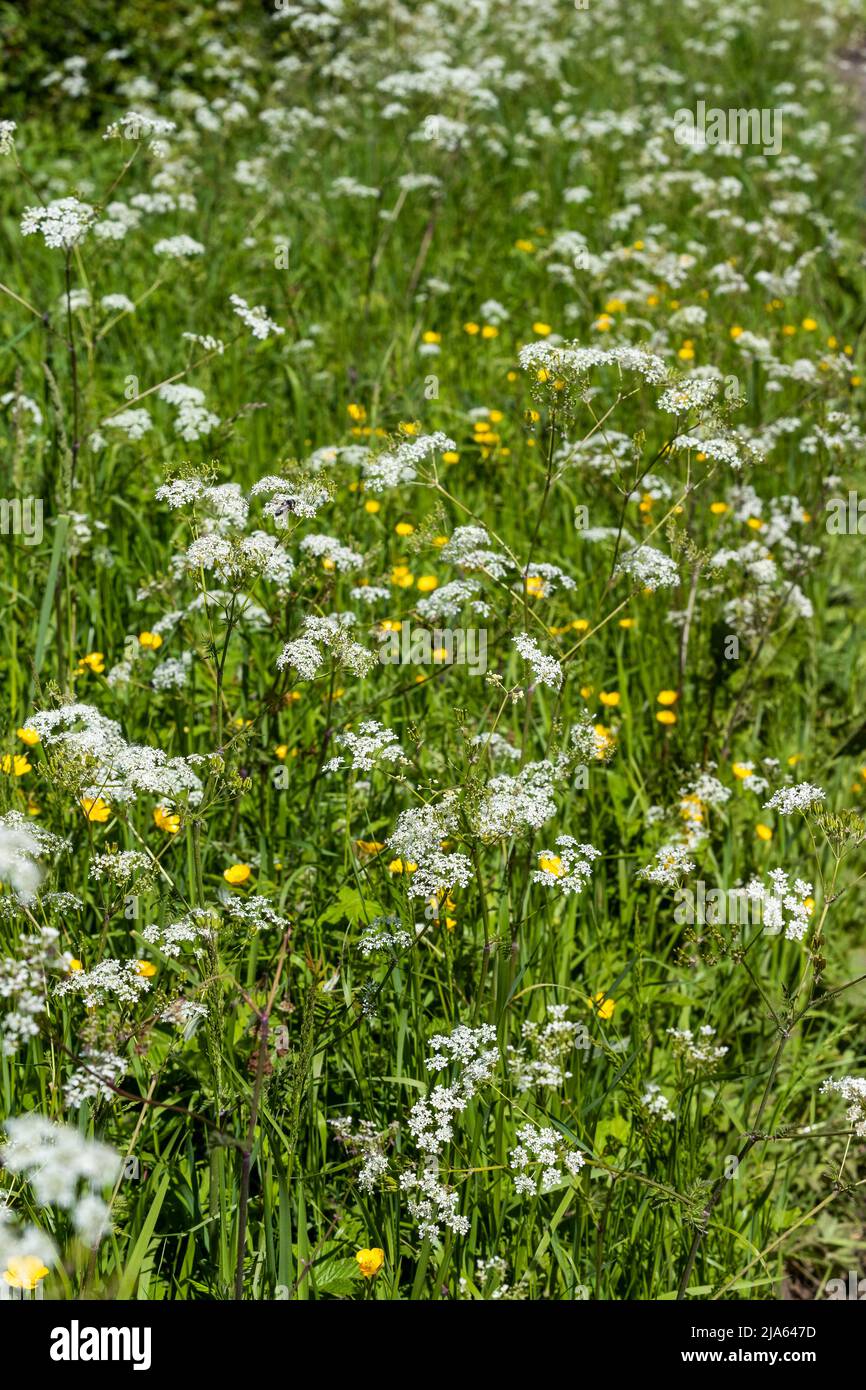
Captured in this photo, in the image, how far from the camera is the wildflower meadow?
213 centimetres

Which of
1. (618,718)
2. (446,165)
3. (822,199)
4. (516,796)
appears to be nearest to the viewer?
(516,796)

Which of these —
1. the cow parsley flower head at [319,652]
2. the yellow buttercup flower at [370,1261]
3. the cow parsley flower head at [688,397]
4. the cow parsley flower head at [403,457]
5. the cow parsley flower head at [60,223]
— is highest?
the cow parsley flower head at [60,223]

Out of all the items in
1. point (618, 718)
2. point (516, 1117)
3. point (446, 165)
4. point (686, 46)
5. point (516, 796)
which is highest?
point (686, 46)

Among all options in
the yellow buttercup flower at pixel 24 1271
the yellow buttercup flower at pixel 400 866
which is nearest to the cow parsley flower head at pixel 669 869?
the yellow buttercup flower at pixel 400 866

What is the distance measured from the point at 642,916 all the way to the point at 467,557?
1094 mm

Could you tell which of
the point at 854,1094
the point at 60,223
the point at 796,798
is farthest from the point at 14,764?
the point at 854,1094

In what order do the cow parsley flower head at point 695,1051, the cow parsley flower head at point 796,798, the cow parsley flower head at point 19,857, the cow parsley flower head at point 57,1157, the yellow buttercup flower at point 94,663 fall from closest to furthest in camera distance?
the cow parsley flower head at point 57,1157, the cow parsley flower head at point 19,857, the cow parsley flower head at point 796,798, the cow parsley flower head at point 695,1051, the yellow buttercup flower at point 94,663

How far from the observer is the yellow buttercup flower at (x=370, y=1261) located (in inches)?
82.3

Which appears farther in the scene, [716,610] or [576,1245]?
[716,610]

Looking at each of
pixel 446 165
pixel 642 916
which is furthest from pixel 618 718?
pixel 446 165

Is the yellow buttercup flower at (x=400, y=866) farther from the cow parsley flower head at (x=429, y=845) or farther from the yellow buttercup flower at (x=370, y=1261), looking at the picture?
the yellow buttercup flower at (x=370, y=1261)

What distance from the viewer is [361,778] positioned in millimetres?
3154

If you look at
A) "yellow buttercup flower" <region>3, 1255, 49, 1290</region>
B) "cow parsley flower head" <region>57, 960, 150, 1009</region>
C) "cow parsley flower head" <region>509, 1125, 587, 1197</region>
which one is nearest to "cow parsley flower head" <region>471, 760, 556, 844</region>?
"cow parsley flower head" <region>509, 1125, 587, 1197</region>

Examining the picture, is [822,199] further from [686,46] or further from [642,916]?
[642,916]
